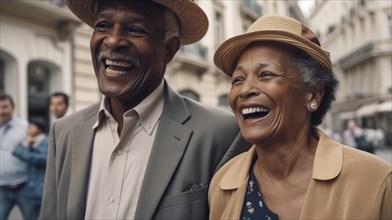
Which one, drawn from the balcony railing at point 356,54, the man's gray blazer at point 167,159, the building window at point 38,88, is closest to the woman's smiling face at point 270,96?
the man's gray blazer at point 167,159

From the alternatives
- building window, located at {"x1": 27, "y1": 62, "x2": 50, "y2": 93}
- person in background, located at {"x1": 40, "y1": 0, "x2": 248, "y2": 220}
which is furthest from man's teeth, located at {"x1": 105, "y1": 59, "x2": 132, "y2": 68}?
building window, located at {"x1": 27, "y1": 62, "x2": 50, "y2": 93}

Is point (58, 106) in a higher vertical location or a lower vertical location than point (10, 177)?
higher

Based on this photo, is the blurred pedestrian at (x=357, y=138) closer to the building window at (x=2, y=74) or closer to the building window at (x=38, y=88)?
the building window at (x=38, y=88)

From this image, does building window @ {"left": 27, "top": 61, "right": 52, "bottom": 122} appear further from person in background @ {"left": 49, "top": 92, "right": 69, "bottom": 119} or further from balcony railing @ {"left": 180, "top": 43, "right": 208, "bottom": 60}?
balcony railing @ {"left": 180, "top": 43, "right": 208, "bottom": 60}

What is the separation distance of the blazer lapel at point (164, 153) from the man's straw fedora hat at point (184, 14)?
397 mm

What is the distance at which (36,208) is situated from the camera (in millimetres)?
5023

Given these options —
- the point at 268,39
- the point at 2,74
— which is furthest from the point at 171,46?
the point at 2,74

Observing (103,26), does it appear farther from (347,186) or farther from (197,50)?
(197,50)

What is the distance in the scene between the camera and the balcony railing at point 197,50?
1681cm

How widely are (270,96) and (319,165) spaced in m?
0.32

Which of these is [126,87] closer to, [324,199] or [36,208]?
[324,199]

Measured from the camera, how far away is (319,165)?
5.52 ft

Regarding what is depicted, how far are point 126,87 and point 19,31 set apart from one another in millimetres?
8416

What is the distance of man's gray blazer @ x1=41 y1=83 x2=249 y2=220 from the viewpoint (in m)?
1.98
